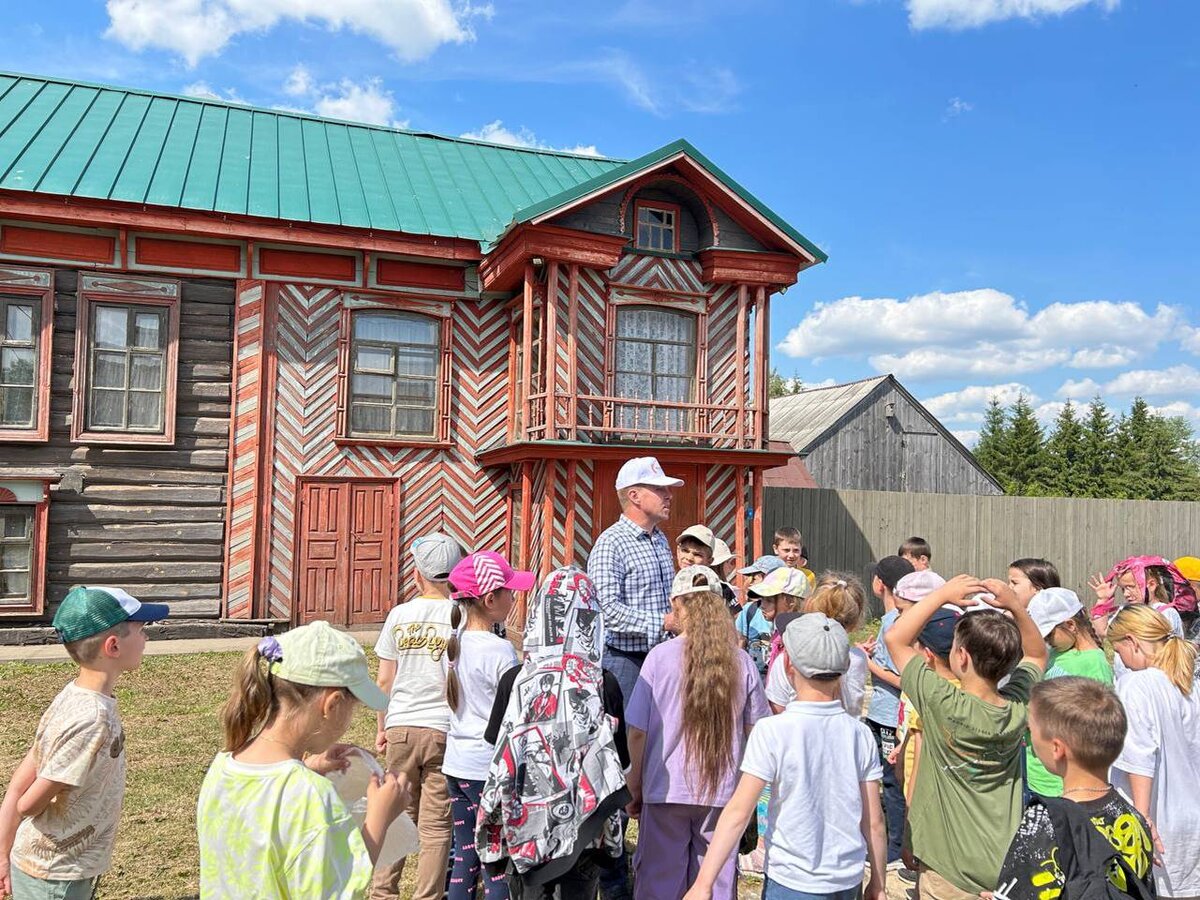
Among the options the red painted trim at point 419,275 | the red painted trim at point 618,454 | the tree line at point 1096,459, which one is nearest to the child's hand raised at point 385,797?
the red painted trim at point 618,454

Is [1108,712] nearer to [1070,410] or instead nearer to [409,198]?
[409,198]

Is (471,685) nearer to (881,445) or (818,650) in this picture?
(818,650)

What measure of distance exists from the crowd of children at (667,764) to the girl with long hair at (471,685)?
1 cm

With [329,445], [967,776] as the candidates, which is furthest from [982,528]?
[967,776]

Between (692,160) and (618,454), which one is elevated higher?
(692,160)

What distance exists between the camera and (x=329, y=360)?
A: 12703 mm

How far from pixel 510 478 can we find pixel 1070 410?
38.1m

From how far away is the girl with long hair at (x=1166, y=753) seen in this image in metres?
3.41

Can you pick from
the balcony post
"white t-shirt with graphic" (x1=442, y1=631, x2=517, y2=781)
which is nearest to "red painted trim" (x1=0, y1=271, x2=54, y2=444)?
the balcony post

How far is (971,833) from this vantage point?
126 inches

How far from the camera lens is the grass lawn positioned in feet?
15.5

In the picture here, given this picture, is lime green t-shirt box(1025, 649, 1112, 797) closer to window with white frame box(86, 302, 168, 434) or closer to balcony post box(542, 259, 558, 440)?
balcony post box(542, 259, 558, 440)

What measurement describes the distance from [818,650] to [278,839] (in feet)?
5.86

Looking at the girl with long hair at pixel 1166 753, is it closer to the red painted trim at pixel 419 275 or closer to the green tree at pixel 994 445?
the red painted trim at pixel 419 275
